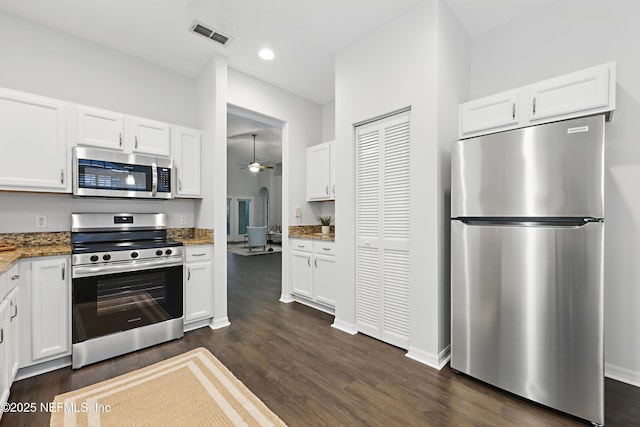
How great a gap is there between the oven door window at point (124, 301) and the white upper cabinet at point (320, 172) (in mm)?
2079

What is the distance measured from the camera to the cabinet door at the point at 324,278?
11.7 feet

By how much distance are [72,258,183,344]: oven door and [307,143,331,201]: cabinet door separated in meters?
2.04

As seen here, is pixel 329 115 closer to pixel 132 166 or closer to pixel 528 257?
pixel 132 166

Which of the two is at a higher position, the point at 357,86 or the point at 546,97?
the point at 357,86

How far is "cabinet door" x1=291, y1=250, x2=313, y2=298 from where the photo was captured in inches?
152

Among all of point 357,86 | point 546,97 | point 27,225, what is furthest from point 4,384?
point 546,97

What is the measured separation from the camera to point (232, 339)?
2.88m

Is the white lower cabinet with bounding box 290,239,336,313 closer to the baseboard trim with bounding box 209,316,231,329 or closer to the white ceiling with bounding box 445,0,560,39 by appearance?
the baseboard trim with bounding box 209,316,231,329

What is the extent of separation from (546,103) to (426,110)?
0.83 metres

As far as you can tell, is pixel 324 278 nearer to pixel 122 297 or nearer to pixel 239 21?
pixel 122 297

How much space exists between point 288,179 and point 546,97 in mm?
3020

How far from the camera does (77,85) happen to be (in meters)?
2.93

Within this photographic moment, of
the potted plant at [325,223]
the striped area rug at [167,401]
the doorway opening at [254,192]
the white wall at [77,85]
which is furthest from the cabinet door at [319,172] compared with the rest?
the doorway opening at [254,192]

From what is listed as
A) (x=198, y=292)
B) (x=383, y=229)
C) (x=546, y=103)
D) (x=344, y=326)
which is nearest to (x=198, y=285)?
(x=198, y=292)
